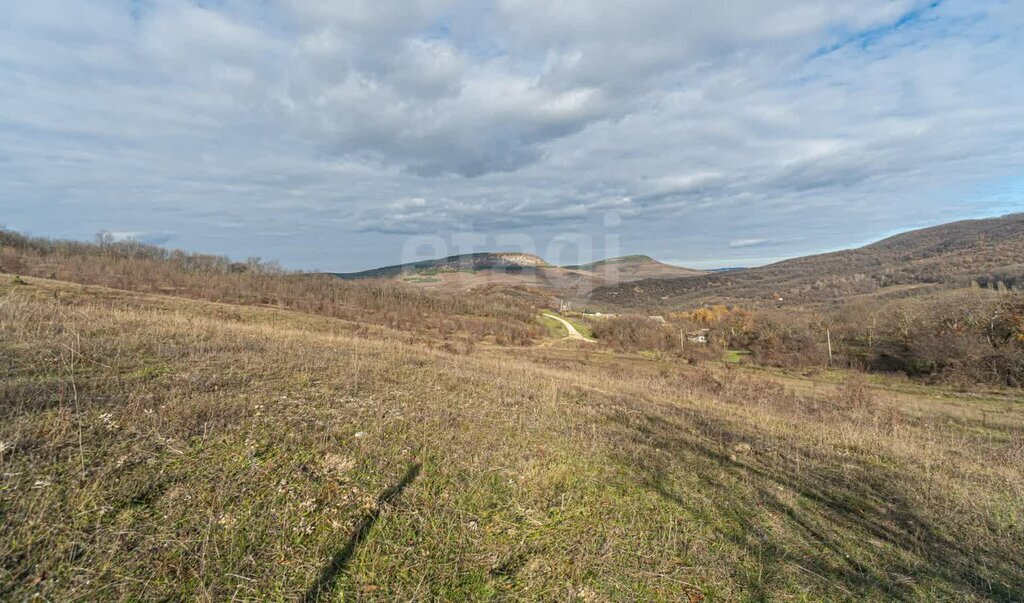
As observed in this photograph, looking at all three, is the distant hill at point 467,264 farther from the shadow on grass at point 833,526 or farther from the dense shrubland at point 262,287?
the shadow on grass at point 833,526

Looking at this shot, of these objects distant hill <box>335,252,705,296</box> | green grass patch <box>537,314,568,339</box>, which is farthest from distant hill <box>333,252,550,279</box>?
green grass patch <box>537,314,568,339</box>

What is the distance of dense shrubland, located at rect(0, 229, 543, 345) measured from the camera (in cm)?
5438

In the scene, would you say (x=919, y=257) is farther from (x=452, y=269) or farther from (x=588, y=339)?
(x=452, y=269)

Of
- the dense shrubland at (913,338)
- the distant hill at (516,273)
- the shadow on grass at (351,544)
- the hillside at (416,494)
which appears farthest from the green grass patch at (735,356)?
the distant hill at (516,273)

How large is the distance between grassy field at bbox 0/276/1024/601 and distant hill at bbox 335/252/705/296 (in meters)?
116

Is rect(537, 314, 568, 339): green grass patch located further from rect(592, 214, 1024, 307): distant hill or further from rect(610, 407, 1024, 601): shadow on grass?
rect(610, 407, 1024, 601): shadow on grass

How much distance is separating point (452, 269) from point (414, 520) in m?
156

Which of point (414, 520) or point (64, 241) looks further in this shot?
point (64, 241)

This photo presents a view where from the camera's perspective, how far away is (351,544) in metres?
3.54

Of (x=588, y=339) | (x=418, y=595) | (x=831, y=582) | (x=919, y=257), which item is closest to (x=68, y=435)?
(x=418, y=595)

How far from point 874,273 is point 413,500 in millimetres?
146892

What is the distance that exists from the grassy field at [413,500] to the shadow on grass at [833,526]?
0.03 m

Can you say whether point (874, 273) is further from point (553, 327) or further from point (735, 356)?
point (553, 327)

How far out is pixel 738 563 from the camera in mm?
3943
